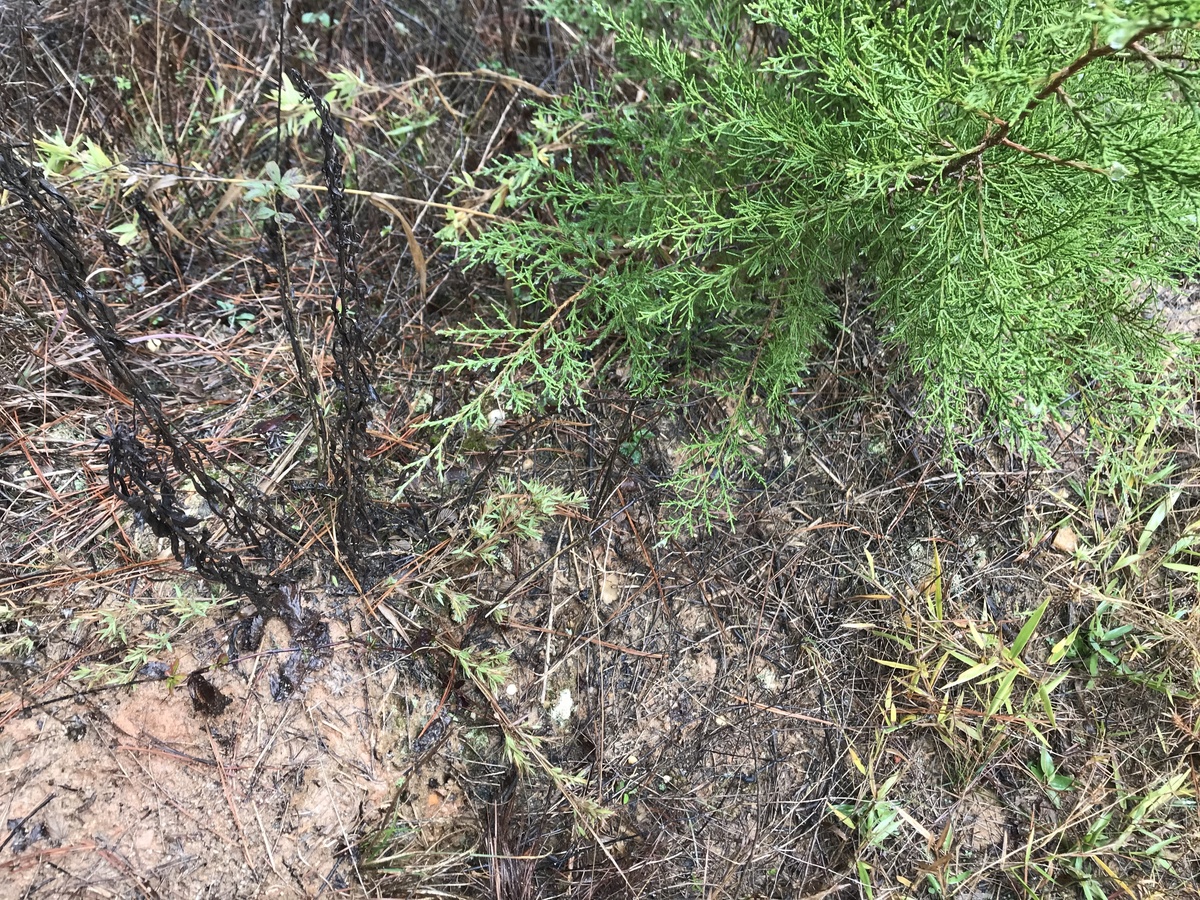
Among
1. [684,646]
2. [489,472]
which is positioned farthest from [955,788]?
[489,472]

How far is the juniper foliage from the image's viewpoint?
1490mm

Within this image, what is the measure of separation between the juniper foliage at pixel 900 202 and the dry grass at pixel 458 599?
0.83 ft

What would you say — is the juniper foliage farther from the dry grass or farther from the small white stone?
the small white stone

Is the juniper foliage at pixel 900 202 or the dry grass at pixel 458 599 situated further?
the dry grass at pixel 458 599

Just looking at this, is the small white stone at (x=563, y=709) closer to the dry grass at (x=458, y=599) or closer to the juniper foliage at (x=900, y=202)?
the dry grass at (x=458, y=599)

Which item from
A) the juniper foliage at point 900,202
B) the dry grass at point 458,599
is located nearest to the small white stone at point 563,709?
the dry grass at point 458,599

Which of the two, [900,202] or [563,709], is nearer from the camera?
[900,202]

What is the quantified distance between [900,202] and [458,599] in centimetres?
161

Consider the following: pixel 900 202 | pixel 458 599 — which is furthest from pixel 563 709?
pixel 900 202

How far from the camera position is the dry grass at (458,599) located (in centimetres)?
189

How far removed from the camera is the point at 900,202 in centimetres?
177

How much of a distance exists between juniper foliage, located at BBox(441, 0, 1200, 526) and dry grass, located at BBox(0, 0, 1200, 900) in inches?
9.9

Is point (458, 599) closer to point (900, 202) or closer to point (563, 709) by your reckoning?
point (563, 709)

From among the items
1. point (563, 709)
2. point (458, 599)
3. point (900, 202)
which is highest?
point (900, 202)
